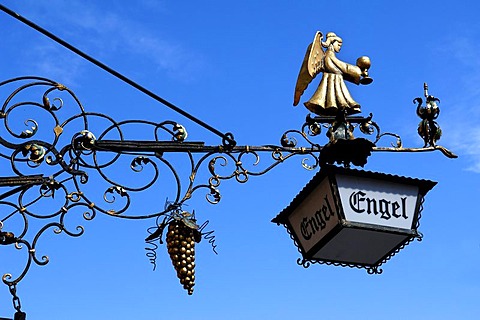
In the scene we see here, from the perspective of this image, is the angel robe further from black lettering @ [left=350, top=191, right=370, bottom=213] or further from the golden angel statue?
black lettering @ [left=350, top=191, right=370, bottom=213]

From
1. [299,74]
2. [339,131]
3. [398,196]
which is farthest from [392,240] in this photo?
[299,74]

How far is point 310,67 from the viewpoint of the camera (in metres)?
5.55

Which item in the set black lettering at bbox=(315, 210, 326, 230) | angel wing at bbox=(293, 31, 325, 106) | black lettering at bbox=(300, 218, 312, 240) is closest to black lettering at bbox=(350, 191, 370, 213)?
black lettering at bbox=(315, 210, 326, 230)

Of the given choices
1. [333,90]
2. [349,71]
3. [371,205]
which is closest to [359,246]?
[371,205]

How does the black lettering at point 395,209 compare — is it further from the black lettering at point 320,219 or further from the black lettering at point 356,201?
the black lettering at point 320,219

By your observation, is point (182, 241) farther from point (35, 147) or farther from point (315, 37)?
point (315, 37)

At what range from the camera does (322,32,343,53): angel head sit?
5605 millimetres

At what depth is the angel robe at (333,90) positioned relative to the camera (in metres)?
5.43

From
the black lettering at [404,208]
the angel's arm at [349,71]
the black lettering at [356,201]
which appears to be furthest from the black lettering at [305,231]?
the angel's arm at [349,71]

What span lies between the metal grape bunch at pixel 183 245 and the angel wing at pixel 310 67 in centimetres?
81

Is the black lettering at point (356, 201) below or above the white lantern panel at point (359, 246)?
above

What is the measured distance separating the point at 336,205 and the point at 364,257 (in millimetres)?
476

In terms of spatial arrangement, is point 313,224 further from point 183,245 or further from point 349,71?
point 349,71

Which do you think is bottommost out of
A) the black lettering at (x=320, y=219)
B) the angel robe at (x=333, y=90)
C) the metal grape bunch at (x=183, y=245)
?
the metal grape bunch at (x=183, y=245)
